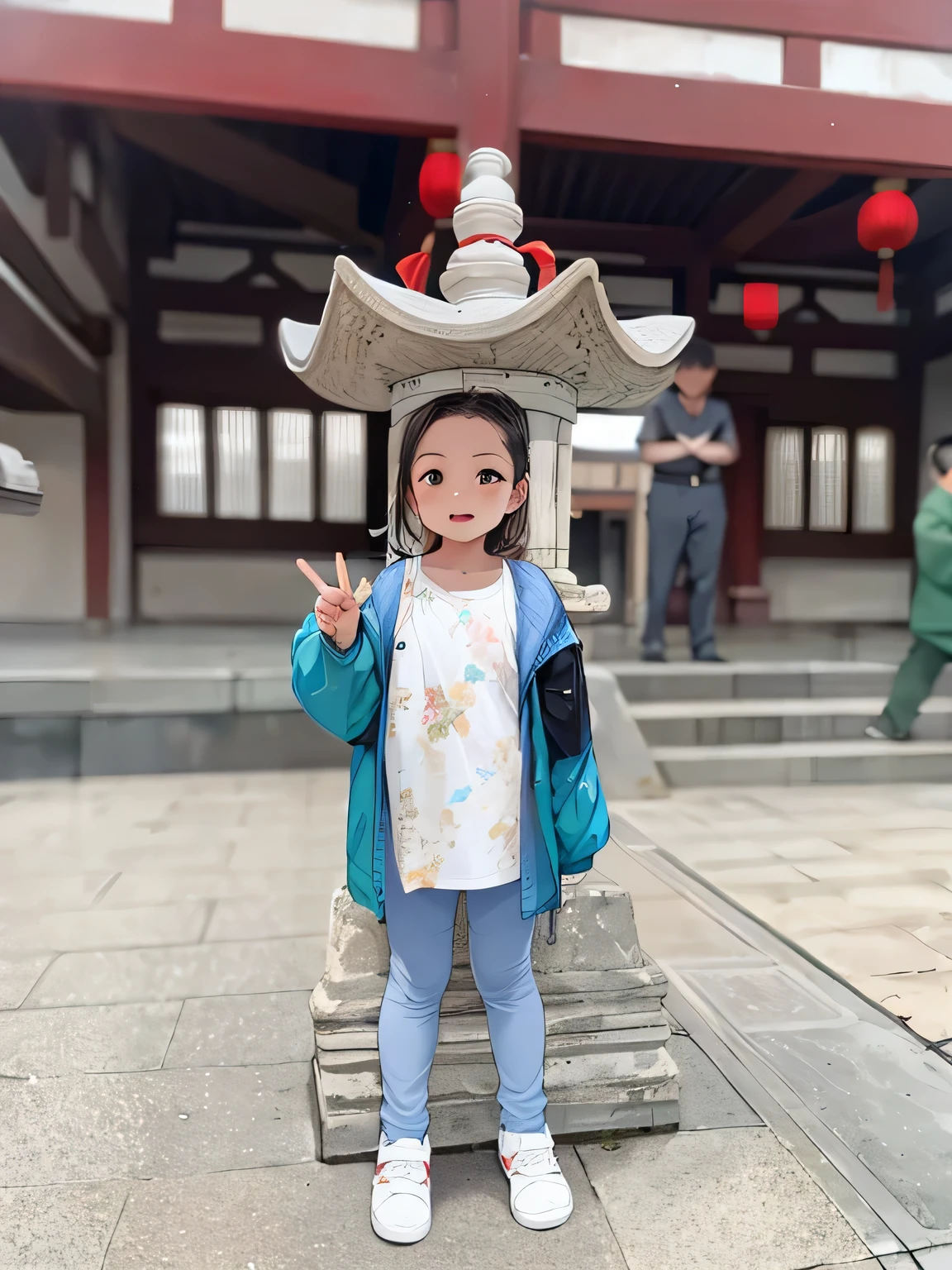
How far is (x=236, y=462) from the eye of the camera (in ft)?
17.4

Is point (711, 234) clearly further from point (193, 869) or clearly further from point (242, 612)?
point (193, 869)

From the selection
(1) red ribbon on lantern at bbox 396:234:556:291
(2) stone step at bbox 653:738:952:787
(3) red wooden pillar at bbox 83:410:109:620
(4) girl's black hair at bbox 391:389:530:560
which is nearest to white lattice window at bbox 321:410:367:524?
(3) red wooden pillar at bbox 83:410:109:620

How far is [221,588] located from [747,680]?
3.53 m

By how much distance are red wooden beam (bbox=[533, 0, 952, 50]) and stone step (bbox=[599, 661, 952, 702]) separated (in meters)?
3.17

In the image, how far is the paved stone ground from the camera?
1182 millimetres

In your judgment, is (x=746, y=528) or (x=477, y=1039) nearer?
(x=477, y=1039)

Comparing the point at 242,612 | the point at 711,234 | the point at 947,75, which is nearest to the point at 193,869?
the point at 242,612

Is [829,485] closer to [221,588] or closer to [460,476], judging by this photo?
[221,588]

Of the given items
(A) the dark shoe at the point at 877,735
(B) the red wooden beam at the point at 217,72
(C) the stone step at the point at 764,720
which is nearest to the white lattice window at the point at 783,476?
(C) the stone step at the point at 764,720

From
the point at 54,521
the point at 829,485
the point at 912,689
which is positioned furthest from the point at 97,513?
the point at 912,689

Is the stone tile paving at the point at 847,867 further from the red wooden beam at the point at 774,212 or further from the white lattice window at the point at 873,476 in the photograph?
the red wooden beam at the point at 774,212

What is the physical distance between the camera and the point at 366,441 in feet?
17.1

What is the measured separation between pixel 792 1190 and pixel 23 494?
11.7 feet

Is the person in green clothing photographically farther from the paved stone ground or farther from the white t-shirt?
the white t-shirt
